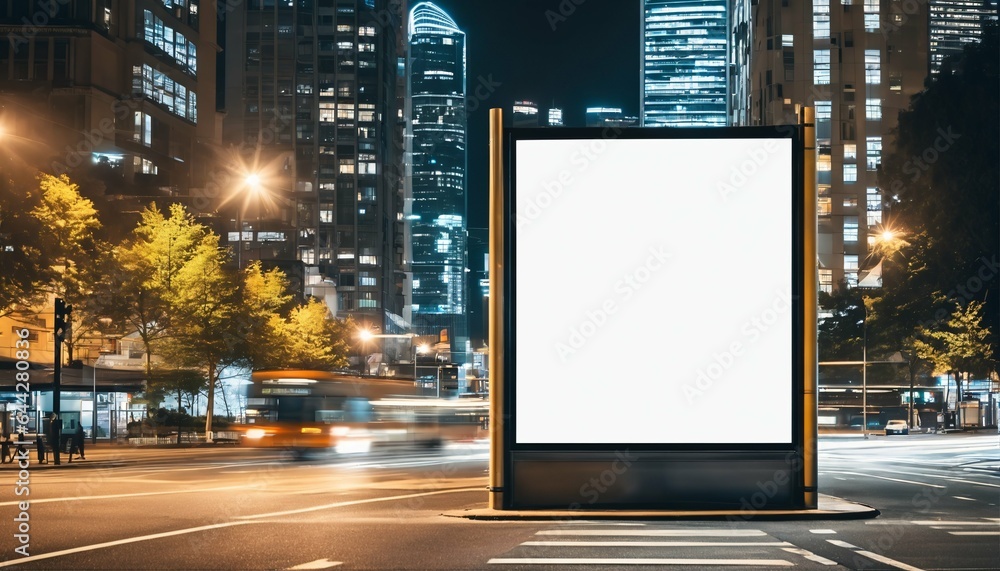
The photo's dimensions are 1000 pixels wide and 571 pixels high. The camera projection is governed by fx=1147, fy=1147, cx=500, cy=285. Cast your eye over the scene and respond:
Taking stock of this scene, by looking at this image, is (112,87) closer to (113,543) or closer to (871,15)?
(113,543)

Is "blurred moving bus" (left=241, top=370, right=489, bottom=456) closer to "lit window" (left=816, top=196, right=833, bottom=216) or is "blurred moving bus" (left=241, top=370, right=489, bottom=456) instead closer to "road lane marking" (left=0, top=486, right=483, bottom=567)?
"road lane marking" (left=0, top=486, right=483, bottom=567)

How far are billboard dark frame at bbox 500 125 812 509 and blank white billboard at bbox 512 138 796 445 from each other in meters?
0.10

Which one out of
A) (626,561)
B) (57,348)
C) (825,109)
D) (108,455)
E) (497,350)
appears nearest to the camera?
(626,561)

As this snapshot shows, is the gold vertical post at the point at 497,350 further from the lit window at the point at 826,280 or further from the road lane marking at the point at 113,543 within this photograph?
the lit window at the point at 826,280

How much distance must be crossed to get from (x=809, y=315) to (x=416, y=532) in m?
6.87

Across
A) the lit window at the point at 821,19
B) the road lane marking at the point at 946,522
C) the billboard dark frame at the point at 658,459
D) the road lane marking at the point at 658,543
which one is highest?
the lit window at the point at 821,19

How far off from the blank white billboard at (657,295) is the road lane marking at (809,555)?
4.06 m

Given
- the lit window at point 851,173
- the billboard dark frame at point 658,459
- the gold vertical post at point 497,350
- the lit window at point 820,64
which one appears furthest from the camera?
the lit window at point 851,173

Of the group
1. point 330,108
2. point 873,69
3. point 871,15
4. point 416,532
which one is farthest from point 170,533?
point 330,108

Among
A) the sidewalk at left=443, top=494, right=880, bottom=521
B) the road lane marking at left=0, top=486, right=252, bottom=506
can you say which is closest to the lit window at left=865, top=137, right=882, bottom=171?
the road lane marking at left=0, top=486, right=252, bottom=506

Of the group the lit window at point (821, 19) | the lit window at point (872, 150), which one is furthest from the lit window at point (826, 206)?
the lit window at point (821, 19)

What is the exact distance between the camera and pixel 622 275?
17.2 metres

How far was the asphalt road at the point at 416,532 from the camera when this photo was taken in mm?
12047

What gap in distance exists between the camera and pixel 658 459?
17.0 meters
